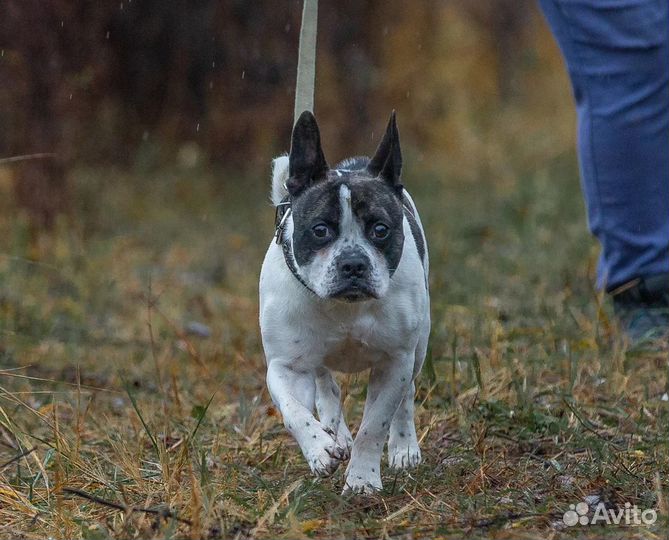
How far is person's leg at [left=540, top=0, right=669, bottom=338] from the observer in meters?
4.75

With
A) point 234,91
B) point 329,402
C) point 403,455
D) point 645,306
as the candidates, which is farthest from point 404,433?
point 234,91

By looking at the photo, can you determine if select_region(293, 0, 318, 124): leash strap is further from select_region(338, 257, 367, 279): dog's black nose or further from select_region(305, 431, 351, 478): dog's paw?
select_region(305, 431, 351, 478): dog's paw

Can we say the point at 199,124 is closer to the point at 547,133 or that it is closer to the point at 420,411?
the point at 547,133

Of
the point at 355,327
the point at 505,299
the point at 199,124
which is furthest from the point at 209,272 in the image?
the point at 355,327

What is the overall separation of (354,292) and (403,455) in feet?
2.65

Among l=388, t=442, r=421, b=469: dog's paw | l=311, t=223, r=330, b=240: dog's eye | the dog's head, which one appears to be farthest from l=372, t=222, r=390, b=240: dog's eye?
l=388, t=442, r=421, b=469: dog's paw

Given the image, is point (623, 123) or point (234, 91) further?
point (234, 91)

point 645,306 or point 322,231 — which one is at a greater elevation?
point 322,231

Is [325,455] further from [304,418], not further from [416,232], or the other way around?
[416,232]

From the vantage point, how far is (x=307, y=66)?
3.62 m

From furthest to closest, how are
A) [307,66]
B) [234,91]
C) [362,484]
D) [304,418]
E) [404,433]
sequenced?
1. [234,91]
2. [404,433]
3. [307,66]
4. [362,484]
5. [304,418]

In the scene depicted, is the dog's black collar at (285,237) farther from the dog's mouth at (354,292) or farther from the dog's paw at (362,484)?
the dog's paw at (362,484)

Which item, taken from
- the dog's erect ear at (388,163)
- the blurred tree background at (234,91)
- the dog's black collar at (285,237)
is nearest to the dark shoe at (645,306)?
the dog's erect ear at (388,163)

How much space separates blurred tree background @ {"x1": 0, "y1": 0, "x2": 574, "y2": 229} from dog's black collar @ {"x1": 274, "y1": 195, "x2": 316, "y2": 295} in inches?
155
